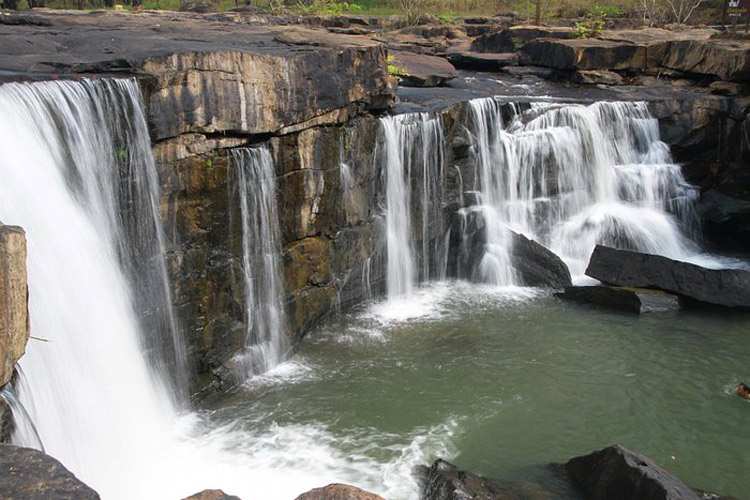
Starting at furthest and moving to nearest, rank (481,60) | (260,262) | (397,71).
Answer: (481,60), (397,71), (260,262)

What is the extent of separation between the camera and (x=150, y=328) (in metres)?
8.96

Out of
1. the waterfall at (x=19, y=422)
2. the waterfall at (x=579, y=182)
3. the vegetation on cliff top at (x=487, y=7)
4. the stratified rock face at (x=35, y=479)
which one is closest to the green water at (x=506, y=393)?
the waterfall at (x=579, y=182)

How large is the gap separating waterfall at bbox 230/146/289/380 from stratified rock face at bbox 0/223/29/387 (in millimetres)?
5238

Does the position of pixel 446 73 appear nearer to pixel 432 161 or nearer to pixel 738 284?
pixel 432 161

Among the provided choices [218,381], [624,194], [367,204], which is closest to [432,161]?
[367,204]

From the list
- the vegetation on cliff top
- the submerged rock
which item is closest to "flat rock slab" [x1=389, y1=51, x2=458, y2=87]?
the submerged rock

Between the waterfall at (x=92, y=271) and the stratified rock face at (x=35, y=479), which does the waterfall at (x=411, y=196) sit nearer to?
the waterfall at (x=92, y=271)

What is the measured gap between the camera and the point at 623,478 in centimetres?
693

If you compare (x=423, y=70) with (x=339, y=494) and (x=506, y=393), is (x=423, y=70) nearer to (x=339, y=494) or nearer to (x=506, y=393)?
(x=506, y=393)

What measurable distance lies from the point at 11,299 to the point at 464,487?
4.54 meters

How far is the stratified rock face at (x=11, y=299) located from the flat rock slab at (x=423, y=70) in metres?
12.9

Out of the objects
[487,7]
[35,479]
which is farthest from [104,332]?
[487,7]

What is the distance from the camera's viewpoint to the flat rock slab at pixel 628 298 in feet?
40.6

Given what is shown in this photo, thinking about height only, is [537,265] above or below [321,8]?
below
